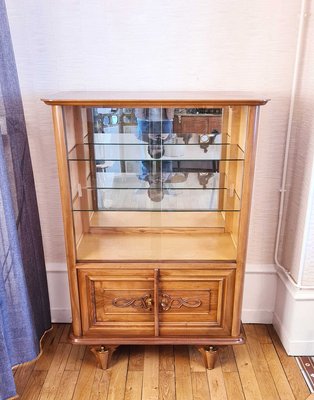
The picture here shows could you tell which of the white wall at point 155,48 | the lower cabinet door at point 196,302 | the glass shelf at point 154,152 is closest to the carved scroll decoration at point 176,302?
the lower cabinet door at point 196,302

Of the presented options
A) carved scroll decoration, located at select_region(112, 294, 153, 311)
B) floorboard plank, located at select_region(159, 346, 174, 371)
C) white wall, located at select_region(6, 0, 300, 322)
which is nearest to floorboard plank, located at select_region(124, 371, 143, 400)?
floorboard plank, located at select_region(159, 346, 174, 371)

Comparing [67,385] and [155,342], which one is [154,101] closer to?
[155,342]

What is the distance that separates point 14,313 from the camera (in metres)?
1.71

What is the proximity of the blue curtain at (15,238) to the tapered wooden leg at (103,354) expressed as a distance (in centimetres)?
28

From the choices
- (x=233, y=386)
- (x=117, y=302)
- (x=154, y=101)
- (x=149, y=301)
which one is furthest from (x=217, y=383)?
(x=154, y=101)

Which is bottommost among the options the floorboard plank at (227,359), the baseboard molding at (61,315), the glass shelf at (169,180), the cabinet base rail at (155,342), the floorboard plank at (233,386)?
the floorboard plank at (227,359)

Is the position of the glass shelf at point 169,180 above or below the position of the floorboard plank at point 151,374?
above

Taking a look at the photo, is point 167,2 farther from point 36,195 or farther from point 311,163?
point 36,195

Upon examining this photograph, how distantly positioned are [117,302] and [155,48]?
1.22m

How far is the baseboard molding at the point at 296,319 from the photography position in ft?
6.29

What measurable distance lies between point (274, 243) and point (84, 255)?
3.42 ft

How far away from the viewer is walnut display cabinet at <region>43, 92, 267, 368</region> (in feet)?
5.53

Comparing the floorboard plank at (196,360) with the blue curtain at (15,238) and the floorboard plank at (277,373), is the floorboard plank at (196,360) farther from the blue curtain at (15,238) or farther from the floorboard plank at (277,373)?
the blue curtain at (15,238)

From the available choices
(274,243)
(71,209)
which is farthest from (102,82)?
(274,243)
